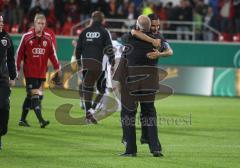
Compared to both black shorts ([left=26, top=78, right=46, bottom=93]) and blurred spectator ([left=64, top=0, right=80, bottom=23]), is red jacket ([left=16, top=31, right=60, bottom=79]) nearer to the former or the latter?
black shorts ([left=26, top=78, right=46, bottom=93])

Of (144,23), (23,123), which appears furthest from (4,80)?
(23,123)

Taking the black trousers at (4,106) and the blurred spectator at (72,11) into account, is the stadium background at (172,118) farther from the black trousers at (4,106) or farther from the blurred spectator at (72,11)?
the black trousers at (4,106)

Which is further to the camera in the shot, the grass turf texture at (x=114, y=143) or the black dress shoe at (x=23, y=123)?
the black dress shoe at (x=23, y=123)

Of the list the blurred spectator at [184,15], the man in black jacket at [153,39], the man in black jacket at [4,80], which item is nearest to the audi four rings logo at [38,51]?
the man in black jacket at [4,80]

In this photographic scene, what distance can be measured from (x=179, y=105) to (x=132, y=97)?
11.7 meters

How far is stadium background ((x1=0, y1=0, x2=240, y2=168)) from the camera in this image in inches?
521

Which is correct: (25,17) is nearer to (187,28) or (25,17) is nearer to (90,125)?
(187,28)

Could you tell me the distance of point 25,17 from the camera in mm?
34438

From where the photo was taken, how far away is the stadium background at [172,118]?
43.4 feet

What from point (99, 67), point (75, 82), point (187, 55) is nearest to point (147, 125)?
point (99, 67)

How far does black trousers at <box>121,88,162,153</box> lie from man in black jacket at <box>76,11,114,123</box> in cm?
580

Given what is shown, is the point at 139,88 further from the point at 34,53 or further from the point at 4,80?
the point at 34,53

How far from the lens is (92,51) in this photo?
1939cm

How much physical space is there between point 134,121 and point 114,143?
220 centimetres
